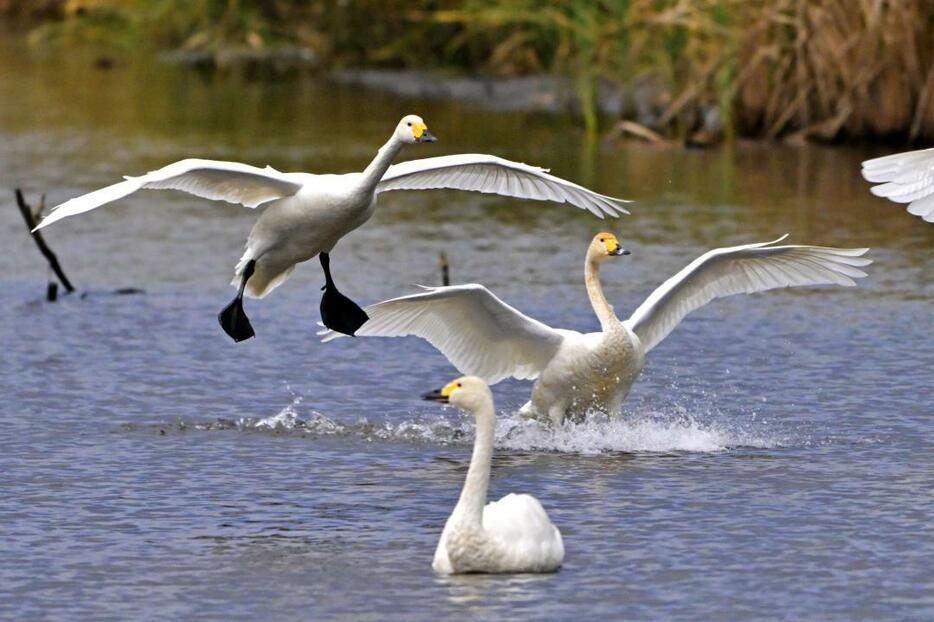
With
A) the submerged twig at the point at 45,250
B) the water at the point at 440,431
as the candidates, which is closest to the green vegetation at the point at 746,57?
the water at the point at 440,431

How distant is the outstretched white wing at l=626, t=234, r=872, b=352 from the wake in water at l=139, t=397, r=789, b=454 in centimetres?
56

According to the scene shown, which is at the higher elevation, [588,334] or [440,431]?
[588,334]

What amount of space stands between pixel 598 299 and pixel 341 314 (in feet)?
4.70

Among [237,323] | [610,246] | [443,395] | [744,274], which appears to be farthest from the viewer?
[744,274]

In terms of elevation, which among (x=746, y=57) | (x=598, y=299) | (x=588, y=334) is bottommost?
(x=588, y=334)

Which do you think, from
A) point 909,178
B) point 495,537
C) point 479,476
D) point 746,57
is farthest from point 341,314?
point 746,57

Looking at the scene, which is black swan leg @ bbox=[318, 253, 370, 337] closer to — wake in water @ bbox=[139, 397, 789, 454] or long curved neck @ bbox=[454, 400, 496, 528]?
wake in water @ bbox=[139, 397, 789, 454]

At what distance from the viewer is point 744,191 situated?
21.0 m

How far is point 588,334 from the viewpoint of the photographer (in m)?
11.3

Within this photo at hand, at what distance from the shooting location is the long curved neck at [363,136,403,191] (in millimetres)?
10586

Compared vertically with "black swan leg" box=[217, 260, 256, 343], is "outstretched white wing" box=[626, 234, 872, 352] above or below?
above

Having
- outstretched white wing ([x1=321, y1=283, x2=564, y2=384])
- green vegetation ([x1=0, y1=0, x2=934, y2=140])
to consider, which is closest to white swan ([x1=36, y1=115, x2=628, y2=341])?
outstretched white wing ([x1=321, y1=283, x2=564, y2=384])

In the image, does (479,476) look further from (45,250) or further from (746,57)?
(746,57)

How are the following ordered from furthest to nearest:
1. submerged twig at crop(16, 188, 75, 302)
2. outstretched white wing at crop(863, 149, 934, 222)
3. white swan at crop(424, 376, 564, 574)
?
submerged twig at crop(16, 188, 75, 302), outstretched white wing at crop(863, 149, 934, 222), white swan at crop(424, 376, 564, 574)
